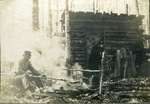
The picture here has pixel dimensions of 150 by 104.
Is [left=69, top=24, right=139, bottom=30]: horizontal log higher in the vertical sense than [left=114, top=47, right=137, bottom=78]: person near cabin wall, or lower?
higher

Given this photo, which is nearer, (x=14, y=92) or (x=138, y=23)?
(x=14, y=92)

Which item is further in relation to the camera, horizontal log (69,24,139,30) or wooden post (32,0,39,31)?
horizontal log (69,24,139,30)

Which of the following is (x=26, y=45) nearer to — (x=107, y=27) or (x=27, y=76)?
(x=27, y=76)

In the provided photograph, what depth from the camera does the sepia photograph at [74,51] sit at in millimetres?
3840

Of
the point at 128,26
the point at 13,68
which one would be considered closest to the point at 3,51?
the point at 13,68

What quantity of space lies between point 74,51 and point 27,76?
962mm

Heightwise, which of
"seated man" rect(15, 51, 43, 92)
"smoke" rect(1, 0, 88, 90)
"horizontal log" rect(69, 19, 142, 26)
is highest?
"horizontal log" rect(69, 19, 142, 26)

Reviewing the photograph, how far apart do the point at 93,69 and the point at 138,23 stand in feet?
4.12

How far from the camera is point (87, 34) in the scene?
13.3 ft

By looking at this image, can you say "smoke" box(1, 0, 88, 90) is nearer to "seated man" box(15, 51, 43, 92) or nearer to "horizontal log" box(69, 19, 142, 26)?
"seated man" box(15, 51, 43, 92)

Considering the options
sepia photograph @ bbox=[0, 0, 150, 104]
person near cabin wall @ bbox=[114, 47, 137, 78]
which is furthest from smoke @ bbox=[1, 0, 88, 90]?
person near cabin wall @ bbox=[114, 47, 137, 78]

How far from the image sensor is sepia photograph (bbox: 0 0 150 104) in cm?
384

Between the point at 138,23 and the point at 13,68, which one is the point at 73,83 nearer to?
the point at 13,68

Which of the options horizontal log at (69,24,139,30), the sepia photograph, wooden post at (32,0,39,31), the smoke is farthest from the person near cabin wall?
wooden post at (32,0,39,31)
